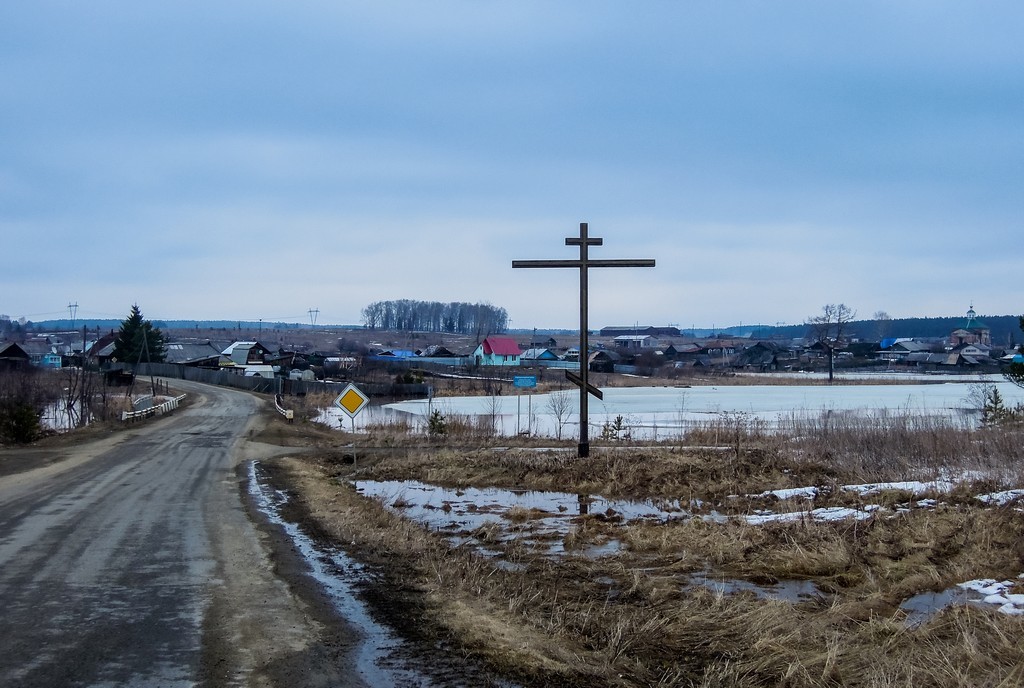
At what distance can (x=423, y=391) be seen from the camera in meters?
72.8

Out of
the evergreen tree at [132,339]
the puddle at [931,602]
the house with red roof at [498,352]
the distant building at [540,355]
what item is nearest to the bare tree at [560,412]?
the puddle at [931,602]

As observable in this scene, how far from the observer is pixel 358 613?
8188 millimetres

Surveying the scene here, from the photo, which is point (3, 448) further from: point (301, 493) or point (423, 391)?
point (423, 391)

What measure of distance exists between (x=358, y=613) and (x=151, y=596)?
7.58ft

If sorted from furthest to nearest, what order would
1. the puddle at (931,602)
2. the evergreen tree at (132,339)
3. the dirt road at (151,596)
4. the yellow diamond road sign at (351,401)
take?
the evergreen tree at (132,339) → the yellow diamond road sign at (351,401) → the puddle at (931,602) → the dirt road at (151,596)

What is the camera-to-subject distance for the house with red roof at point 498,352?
406 feet

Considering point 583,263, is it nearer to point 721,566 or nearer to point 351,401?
point 351,401

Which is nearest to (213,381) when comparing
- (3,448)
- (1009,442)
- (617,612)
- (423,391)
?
(423,391)

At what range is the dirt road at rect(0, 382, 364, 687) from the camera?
6.45 meters

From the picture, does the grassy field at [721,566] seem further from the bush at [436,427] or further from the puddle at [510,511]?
the bush at [436,427]

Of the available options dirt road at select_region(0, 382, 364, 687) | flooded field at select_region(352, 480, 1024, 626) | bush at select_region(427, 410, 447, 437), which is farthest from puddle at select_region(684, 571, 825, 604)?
bush at select_region(427, 410, 447, 437)

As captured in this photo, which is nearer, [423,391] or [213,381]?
[423,391]

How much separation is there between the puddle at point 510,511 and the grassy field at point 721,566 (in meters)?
0.18

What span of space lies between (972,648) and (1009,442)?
1571cm
